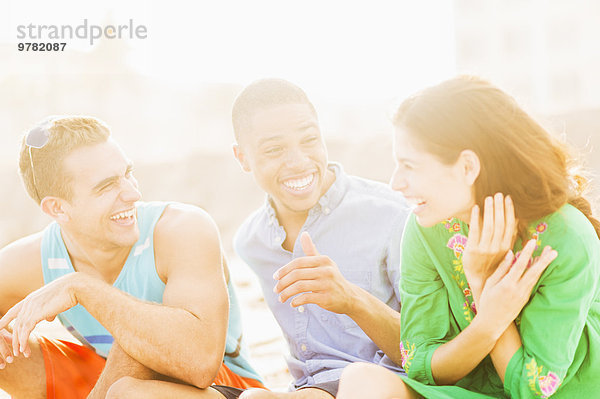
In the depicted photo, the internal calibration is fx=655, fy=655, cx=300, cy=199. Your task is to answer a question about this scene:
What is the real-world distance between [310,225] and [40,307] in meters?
1.22

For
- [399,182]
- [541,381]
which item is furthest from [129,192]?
[541,381]

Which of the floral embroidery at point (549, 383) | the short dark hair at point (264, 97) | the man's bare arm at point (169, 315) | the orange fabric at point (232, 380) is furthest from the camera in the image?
the short dark hair at point (264, 97)

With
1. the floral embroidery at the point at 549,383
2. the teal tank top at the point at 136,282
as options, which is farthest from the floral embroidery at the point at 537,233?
the teal tank top at the point at 136,282

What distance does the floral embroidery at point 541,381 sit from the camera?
1997mm

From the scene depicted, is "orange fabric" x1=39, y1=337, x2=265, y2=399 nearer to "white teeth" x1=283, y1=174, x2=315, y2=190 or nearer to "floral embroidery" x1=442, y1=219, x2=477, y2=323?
"white teeth" x1=283, y1=174, x2=315, y2=190

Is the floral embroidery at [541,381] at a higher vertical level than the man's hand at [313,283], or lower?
lower

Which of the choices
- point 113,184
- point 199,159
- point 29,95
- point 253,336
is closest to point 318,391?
point 113,184

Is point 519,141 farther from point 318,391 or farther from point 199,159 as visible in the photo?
point 199,159

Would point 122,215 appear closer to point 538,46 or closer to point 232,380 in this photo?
point 232,380

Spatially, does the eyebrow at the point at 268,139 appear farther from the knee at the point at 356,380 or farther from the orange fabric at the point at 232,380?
the knee at the point at 356,380

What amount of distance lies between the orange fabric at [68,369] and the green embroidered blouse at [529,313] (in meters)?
1.51

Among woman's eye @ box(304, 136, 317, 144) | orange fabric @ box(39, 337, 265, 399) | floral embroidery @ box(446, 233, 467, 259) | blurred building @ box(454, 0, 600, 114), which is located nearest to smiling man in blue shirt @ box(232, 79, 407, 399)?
woman's eye @ box(304, 136, 317, 144)

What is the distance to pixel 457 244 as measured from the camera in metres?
2.32

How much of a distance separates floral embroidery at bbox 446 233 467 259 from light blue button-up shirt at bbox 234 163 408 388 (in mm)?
574
